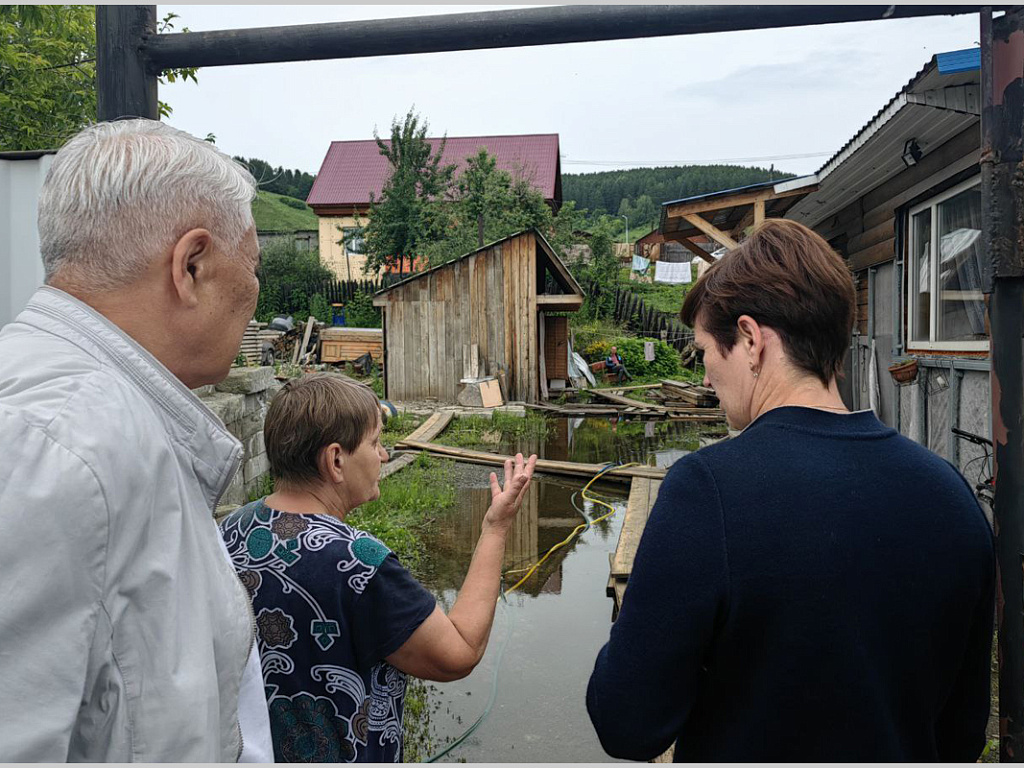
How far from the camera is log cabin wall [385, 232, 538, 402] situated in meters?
17.5

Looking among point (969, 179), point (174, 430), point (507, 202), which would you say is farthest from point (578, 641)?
point (507, 202)

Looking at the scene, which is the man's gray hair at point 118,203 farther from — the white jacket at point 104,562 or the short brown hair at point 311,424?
the short brown hair at point 311,424

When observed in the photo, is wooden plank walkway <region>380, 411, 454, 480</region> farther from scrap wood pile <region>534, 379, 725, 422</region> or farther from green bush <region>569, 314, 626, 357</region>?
green bush <region>569, 314, 626, 357</region>

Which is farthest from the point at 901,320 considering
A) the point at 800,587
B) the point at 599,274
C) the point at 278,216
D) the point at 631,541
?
the point at 278,216

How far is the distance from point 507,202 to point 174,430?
88.7 feet

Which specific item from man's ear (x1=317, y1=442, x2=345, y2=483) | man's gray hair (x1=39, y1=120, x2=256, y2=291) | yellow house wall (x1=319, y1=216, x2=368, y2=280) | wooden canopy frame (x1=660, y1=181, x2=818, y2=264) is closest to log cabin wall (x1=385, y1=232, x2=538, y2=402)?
wooden canopy frame (x1=660, y1=181, x2=818, y2=264)

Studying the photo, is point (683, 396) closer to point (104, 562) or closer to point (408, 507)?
point (408, 507)

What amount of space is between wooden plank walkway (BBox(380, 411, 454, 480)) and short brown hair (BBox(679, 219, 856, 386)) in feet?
26.7

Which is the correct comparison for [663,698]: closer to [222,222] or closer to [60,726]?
[60,726]

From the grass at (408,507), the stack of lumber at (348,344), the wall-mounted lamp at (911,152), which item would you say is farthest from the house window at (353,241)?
the wall-mounted lamp at (911,152)

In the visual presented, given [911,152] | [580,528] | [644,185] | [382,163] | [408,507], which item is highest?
[644,185]

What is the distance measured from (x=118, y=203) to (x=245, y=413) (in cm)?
603

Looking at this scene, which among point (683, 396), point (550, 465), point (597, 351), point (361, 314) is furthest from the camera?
point (361, 314)

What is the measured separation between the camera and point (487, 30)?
1.88 meters
